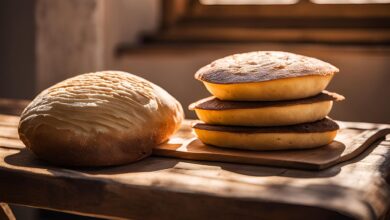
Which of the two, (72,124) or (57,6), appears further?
(57,6)

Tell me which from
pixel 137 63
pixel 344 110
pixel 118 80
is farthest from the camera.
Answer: pixel 137 63

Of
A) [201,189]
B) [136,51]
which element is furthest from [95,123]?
[136,51]

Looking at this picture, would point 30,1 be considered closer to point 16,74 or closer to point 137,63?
point 16,74

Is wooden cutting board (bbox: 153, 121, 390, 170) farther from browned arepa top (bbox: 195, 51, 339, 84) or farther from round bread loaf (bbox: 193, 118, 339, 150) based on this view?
browned arepa top (bbox: 195, 51, 339, 84)

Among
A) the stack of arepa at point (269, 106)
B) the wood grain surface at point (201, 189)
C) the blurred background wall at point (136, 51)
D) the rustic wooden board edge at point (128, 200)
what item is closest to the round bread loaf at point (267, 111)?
the stack of arepa at point (269, 106)

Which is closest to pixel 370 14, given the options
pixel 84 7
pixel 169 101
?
pixel 84 7

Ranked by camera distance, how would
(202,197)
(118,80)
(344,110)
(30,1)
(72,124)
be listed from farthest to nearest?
(344,110) < (30,1) < (118,80) < (72,124) < (202,197)

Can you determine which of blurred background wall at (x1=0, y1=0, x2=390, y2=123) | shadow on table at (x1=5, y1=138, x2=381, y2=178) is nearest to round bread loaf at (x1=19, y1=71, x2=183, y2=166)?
shadow on table at (x1=5, y1=138, x2=381, y2=178)
